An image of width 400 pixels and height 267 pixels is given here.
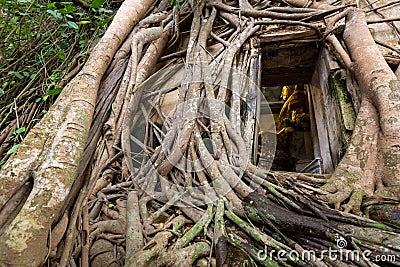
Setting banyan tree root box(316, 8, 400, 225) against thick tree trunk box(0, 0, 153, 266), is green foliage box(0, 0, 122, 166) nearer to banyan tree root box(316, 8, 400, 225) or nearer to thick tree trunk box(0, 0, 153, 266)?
thick tree trunk box(0, 0, 153, 266)

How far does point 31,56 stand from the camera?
290 centimetres

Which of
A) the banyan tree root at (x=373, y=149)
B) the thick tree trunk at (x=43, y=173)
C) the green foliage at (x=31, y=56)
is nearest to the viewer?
the thick tree trunk at (x=43, y=173)

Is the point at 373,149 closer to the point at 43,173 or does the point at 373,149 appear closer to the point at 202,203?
the point at 202,203

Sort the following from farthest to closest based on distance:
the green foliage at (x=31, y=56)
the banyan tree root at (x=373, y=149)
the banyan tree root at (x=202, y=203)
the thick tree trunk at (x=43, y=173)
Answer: the green foliage at (x=31, y=56) < the banyan tree root at (x=373, y=149) < the banyan tree root at (x=202, y=203) < the thick tree trunk at (x=43, y=173)

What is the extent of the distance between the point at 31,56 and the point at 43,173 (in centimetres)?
246

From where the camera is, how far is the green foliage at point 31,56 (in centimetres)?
237

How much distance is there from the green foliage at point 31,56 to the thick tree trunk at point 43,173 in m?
1.14

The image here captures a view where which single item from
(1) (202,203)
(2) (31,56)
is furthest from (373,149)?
(2) (31,56)

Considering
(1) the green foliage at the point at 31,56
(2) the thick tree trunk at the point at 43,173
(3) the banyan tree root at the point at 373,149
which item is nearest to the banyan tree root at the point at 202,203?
(3) the banyan tree root at the point at 373,149

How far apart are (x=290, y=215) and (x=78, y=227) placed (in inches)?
43.7

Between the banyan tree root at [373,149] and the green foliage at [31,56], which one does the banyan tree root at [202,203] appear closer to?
the banyan tree root at [373,149]

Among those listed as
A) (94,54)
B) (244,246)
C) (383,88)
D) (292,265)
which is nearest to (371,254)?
(292,265)

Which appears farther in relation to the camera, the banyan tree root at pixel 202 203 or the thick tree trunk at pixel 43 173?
the banyan tree root at pixel 202 203

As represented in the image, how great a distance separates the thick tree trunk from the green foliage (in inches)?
44.7
